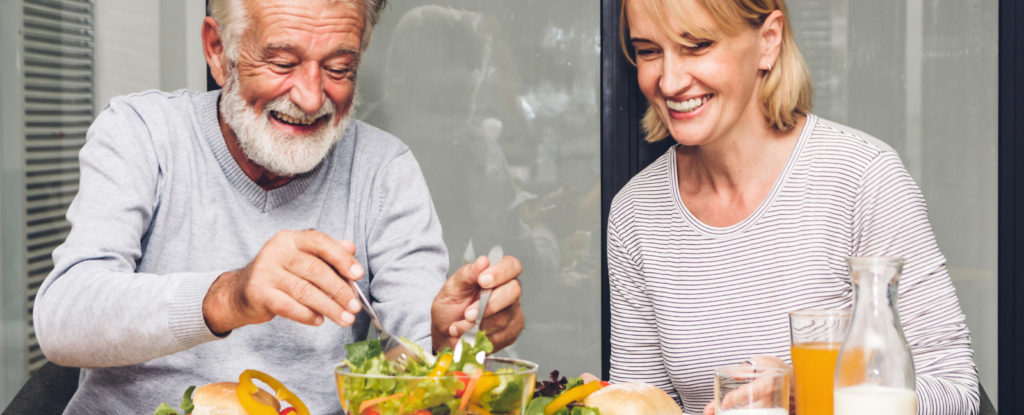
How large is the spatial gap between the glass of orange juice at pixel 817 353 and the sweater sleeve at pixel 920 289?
42 cm

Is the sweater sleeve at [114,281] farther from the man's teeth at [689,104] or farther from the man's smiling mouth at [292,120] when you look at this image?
the man's teeth at [689,104]

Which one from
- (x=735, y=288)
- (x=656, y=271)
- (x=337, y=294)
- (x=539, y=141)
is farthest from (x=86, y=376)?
(x=539, y=141)

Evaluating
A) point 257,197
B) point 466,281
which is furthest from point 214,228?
point 466,281

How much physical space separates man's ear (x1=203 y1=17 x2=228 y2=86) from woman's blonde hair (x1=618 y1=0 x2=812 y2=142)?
0.85 metres

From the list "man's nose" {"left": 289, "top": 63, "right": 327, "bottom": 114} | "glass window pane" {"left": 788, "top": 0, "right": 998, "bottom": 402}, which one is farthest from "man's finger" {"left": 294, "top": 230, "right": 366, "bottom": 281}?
"glass window pane" {"left": 788, "top": 0, "right": 998, "bottom": 402}

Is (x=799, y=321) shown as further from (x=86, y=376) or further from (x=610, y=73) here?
(x=610, y=73)

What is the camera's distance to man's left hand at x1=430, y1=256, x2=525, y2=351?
1.32 meters

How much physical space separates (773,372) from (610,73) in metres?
1.79

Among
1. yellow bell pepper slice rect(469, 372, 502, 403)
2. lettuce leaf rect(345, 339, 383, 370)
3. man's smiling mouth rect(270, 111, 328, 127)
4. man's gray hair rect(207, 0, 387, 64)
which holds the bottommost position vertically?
yellow bell pepper slice rect(469, 372, 502, 403)

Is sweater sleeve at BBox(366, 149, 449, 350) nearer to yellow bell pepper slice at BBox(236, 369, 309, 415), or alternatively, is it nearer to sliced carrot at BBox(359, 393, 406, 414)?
yellow bell pepper slice at BBox(236, 369, 309, 415)

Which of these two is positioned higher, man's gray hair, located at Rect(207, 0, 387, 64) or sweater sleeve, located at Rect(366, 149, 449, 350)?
man's gray hair, located at Rect(207, 0, 387, 64)

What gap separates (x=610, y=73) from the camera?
2.65 metres

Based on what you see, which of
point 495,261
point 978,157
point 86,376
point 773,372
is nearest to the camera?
point 773,372

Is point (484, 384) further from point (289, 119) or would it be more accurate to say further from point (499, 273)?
point (289, 119)
